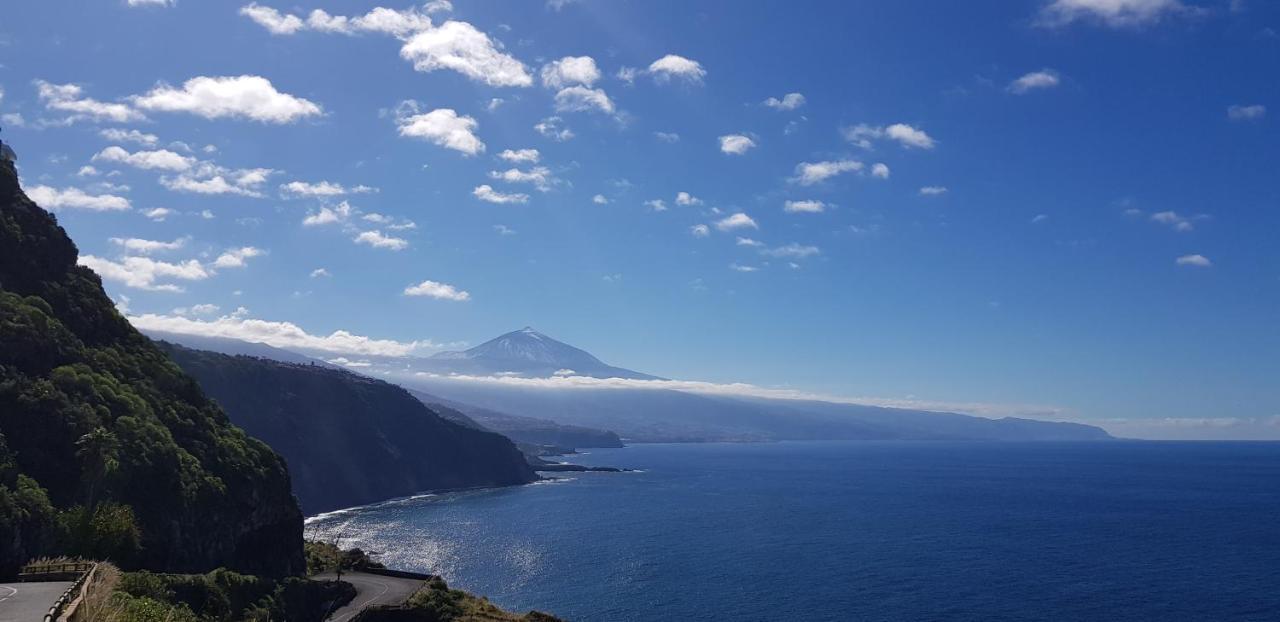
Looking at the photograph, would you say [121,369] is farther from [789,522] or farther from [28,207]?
[789,522]

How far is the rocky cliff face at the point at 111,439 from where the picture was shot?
155 ft

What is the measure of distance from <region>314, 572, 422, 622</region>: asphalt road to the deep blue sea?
12911 millimetres

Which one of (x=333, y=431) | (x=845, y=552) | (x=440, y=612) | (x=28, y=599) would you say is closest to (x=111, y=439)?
(x=440, y=612)

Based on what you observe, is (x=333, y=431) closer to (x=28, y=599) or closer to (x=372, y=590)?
(x=372, y=590)

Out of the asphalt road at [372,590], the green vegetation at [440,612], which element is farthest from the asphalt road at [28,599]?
the green vegetation at [440,612]

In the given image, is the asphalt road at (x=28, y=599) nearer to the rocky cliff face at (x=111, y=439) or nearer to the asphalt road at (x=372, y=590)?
the rocky cliff face at (x=111, y=439)

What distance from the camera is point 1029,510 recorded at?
142m

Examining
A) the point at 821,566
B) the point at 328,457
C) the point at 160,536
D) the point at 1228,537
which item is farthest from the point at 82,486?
the point at 1228,537

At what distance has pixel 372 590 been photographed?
207 feet

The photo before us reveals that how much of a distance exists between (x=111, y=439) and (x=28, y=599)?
26710 mm

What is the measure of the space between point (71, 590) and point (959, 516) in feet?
433

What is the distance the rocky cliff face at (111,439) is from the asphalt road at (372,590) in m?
5.17

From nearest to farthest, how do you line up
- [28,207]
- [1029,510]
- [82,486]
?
[82,486], [28,207], [1029,510]

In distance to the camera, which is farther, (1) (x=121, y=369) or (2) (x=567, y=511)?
(2) (x=567, y=511)
